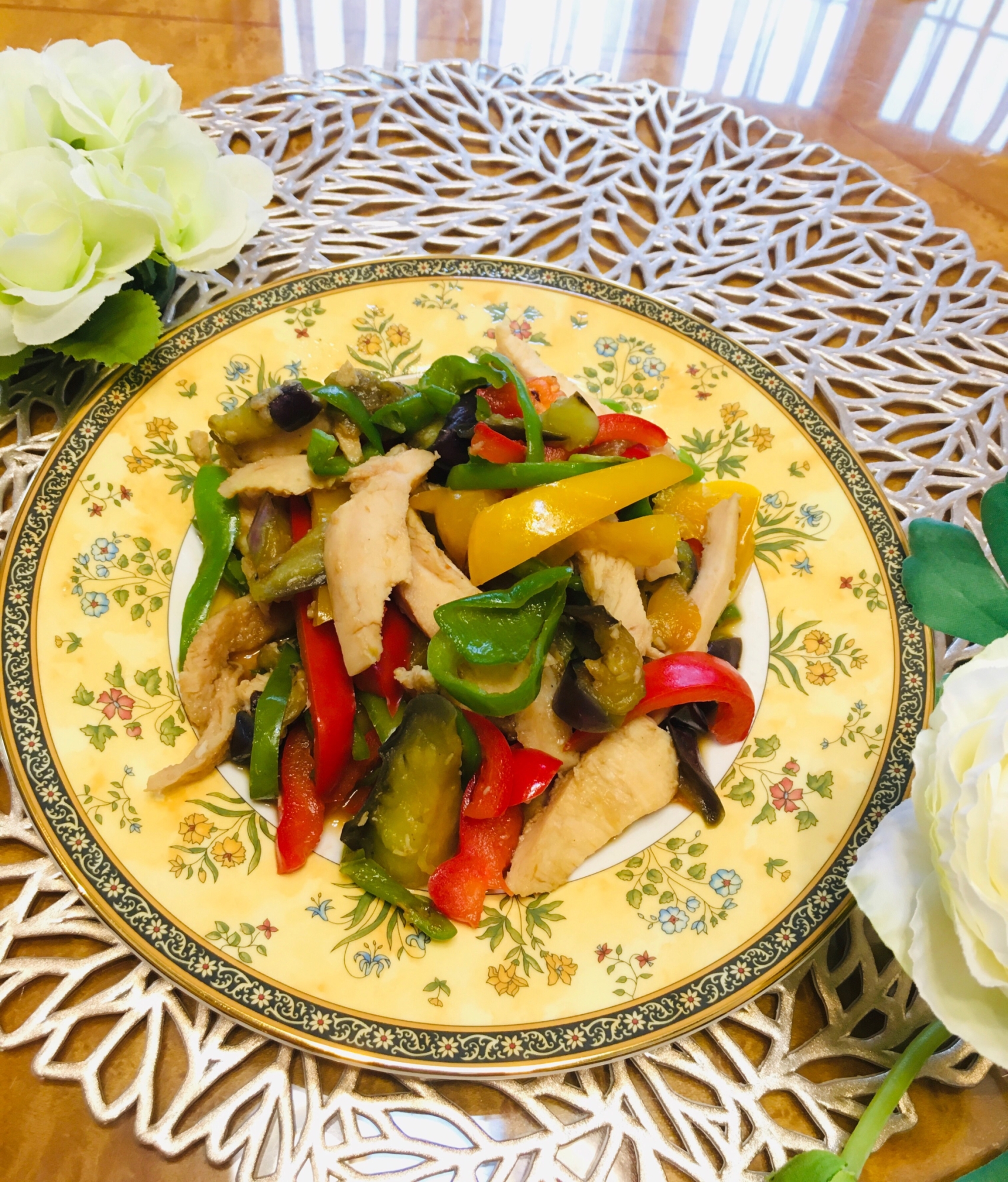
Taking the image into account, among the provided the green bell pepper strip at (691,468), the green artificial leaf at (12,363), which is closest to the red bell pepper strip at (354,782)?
the green bell pepper strip at (691,468)

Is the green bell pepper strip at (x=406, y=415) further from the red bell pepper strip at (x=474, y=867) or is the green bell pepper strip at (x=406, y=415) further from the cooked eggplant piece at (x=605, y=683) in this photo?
the red bell pepper strip at (x=474, y=867)

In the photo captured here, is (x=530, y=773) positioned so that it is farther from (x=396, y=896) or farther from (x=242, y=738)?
(x=242, y=738)

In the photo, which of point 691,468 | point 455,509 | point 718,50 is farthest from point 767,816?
point 718,50

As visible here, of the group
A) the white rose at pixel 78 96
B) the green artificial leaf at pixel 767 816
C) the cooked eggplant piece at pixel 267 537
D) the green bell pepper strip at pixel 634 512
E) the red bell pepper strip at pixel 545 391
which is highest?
the white rose at pixel 78 96

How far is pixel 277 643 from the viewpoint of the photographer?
7.40 feet

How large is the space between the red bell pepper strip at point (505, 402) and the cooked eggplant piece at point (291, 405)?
0.44 metres

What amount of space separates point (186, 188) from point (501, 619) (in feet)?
5.42

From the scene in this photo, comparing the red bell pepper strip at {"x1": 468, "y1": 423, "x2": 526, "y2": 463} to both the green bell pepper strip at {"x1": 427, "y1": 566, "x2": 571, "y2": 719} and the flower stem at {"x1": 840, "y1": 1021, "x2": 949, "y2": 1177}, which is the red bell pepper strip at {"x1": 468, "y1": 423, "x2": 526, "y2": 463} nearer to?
the green bell pepper strip at {"x1": 427, "y1": 566, "x2": 571, "y2": 719}

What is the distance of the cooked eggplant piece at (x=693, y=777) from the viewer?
6.31ft

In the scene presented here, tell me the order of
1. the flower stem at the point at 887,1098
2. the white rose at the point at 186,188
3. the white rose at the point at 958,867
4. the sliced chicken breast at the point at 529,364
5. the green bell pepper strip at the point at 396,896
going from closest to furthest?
the white rose at the point at 958,867 < the flower stem at the point at 887,1098 < the green bell pepper strip at the point at 396,896 < the white rose at the point at 186,188 < the sliced chicken breast at the point at 529,364

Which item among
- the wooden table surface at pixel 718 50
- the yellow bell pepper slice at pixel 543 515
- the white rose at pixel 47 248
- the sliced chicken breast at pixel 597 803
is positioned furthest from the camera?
the wooden table surface at pixel 718 50

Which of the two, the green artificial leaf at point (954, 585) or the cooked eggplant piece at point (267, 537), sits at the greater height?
the green artificial leaf at point (954, 585)

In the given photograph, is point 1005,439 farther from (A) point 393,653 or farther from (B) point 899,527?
(A) point 393,653

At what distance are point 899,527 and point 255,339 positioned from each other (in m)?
1.92
